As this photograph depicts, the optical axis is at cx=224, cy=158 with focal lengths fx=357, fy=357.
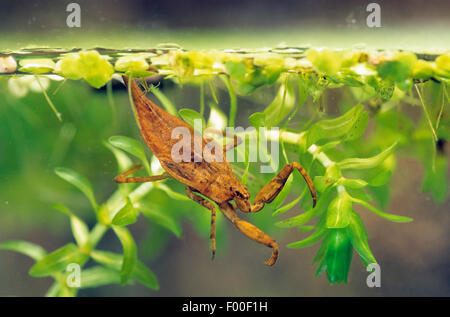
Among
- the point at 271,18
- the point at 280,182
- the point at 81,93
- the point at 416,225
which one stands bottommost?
the point at 416,225

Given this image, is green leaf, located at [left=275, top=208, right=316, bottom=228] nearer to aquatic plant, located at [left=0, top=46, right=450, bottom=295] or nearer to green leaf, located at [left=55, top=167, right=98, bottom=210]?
aquatic plant, located at [left=0, top=46, right=450, bottom=295]

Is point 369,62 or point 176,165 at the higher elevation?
point 369,62

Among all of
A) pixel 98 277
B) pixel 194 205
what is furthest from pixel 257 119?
pixel 98 277

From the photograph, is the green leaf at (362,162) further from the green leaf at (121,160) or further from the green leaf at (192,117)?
the green leaf at (121,160)

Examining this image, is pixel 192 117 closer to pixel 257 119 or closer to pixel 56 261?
pixel 257 119

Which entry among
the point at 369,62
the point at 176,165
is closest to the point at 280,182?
the point at 176,165
